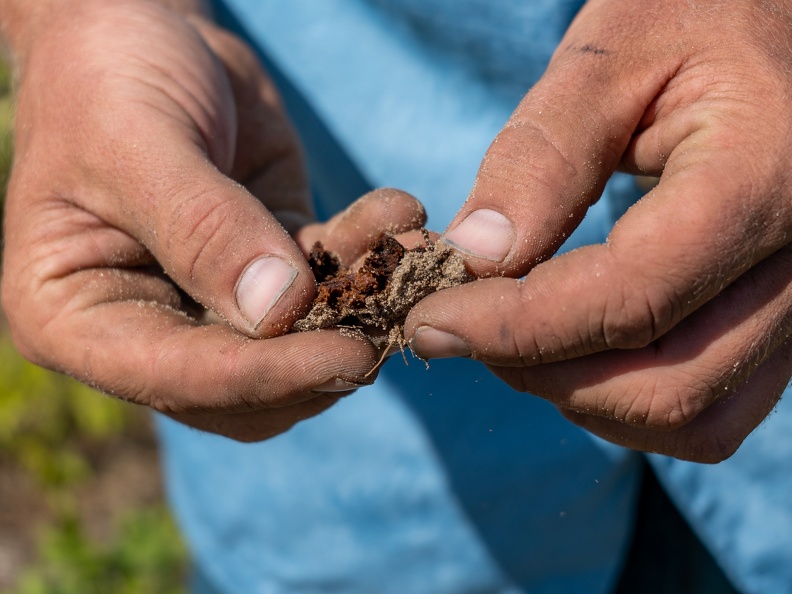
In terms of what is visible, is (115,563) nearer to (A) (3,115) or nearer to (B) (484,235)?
(A) (3,115)

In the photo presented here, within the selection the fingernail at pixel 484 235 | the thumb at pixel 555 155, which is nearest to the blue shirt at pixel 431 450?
the thumb at pixel 555 155

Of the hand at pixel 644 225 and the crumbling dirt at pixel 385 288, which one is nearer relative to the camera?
the hand at pixel 644 225

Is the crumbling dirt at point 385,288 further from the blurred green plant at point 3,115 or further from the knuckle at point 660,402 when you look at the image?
the blurred green plant at point 3,115

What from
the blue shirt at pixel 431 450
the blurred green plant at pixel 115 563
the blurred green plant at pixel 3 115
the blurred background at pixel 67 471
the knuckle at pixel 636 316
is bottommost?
the blurred background at pixel 67 471

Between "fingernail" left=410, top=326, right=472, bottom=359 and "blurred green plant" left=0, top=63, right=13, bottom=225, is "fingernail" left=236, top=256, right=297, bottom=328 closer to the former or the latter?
"fingernail" left=410, top=326, right=472, bottom=359

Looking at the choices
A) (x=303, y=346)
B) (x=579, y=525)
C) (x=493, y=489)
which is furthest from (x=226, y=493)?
(x=303, y=346)

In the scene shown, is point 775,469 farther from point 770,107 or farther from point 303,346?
point 303,346
